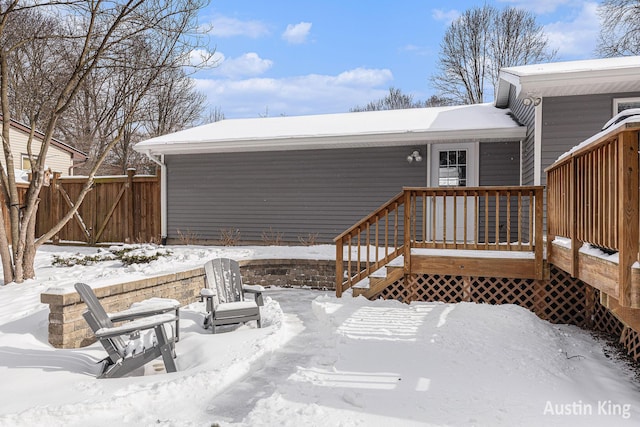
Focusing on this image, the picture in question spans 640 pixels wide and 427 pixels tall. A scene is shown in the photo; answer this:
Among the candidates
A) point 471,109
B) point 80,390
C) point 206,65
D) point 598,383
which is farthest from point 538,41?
point 80,390

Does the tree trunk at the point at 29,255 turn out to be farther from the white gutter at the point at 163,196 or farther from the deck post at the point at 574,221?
the deck post at the point at 574,221

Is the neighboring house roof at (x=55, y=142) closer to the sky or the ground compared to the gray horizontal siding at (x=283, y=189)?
closer to the sky

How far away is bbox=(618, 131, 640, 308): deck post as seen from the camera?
2713 mm

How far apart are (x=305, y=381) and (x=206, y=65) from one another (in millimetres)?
6846

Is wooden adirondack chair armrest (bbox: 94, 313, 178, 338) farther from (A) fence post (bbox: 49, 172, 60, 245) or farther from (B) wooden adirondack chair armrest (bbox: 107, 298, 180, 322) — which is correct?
(A) fence post (bbox: 49, 172, 60, 245)

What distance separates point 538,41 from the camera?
73.9 feet

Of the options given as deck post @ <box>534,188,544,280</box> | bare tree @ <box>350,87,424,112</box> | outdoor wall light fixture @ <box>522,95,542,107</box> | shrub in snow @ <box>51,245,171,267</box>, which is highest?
bare tree @ <box>350,87,424,112</box>

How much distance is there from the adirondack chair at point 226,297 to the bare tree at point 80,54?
2964 mm

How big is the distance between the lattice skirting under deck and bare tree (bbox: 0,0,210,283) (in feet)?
16.9

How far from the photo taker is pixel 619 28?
722 inches

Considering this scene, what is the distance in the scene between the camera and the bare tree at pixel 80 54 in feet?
20.3

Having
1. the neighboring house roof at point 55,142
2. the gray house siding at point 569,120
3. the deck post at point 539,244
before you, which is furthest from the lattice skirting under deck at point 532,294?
the neighboring house roof at point 55,142

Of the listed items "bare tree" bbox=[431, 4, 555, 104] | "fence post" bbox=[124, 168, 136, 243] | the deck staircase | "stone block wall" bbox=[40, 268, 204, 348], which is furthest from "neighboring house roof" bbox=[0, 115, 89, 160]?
"bare tree" bbox=[431, 4, 555, 104]

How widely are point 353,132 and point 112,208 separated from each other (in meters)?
6.44
